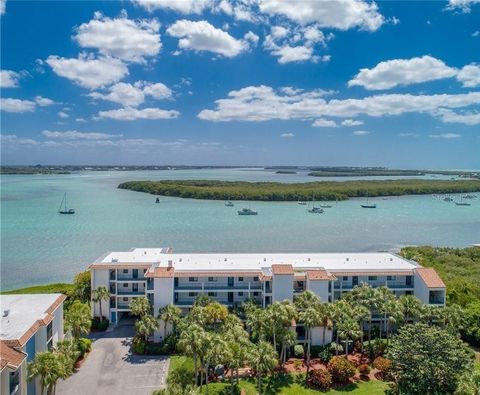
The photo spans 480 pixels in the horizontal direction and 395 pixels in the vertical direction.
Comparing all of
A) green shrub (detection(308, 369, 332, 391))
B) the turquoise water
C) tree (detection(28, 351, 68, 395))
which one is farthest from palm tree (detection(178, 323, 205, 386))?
the turquoise water

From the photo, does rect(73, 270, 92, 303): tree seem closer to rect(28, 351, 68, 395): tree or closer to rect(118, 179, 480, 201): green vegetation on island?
rect(28, 351, 68, 395): tree

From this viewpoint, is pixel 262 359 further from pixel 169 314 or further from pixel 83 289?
pixel 83 289

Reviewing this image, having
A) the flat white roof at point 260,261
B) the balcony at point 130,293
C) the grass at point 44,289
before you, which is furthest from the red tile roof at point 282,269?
the grass at point 44,289

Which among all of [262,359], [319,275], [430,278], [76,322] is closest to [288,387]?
[262,359]

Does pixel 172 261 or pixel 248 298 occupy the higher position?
pixel 172 261

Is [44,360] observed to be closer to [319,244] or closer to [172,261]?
[172,261]

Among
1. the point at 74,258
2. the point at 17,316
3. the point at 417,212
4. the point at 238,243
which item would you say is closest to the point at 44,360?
the point at 17,316
